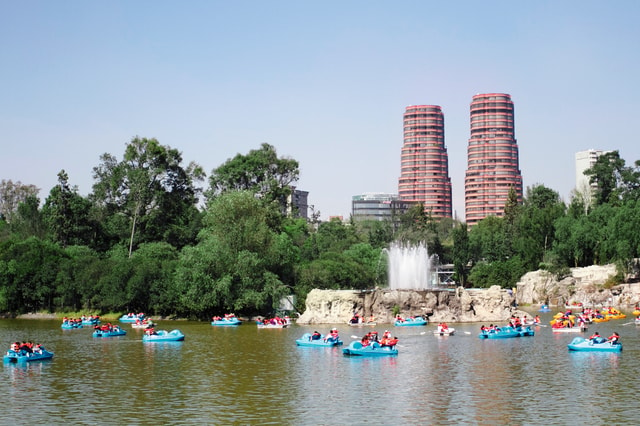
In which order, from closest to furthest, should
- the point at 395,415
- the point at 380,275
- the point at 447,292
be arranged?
the point at 395,415
the point at 447,292
the point at 380,275

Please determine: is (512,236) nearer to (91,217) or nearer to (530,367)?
(91,217)

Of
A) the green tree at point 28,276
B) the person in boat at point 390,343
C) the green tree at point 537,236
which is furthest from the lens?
the green tree at point 537,236

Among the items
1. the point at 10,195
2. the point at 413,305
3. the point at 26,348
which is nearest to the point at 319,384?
the point at 26,348

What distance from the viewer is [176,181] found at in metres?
100

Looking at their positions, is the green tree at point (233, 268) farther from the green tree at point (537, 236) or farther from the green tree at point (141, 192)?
the green tree at point (537, 236)

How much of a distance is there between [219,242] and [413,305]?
1938 cm

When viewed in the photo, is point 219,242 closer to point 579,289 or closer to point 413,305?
point 413,305

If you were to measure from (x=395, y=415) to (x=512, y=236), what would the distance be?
101m

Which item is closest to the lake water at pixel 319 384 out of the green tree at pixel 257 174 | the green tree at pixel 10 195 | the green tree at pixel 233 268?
the green tree at pixel 233 268

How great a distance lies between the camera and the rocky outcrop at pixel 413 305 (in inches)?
2657

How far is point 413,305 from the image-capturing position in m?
67.9

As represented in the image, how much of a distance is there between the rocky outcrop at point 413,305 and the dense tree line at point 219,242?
16.2 ft

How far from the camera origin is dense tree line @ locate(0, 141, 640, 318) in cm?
7244

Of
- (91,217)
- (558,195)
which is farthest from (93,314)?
(558,195)
